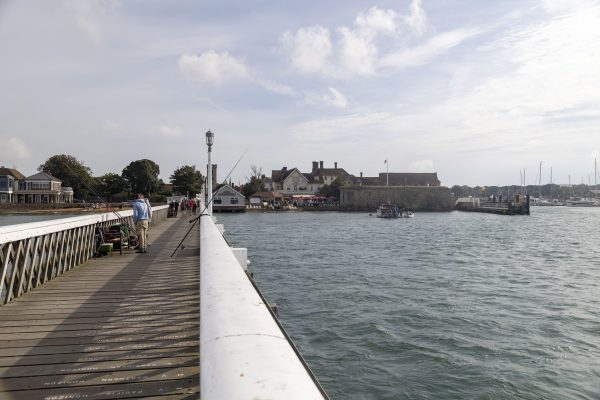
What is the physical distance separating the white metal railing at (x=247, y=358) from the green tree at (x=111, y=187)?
96101 mm

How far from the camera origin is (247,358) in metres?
1.52

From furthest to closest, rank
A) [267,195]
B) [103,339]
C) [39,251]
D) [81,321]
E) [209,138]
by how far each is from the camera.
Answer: [267,195]
[209,138]
[39,251]
[81,321]
[103,339]

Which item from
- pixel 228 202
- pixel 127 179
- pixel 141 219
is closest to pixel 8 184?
pixel 127 179

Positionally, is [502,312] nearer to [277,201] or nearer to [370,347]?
[370,347]

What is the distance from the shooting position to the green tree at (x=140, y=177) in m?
91.2

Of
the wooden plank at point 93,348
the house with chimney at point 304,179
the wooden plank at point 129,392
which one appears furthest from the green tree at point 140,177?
the wooden plank at point 129,392

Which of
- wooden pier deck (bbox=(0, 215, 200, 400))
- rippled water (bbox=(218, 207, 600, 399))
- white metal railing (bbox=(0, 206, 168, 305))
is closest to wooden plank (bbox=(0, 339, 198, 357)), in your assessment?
wooden pier deck (bbox=(0, 215, 200, 400))

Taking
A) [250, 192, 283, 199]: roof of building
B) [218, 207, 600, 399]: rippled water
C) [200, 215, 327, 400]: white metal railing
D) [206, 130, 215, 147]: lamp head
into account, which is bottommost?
[218, 207, 600, 399]: rippled water

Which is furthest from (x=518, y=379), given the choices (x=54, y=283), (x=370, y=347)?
(x=54, y=283)

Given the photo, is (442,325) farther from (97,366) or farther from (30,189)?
(30,189)

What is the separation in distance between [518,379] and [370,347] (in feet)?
9.60

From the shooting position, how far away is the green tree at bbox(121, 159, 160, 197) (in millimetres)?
91188

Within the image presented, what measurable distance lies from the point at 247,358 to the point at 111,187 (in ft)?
321

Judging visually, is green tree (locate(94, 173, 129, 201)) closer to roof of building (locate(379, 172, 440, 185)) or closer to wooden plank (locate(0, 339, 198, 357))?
roof of building (locate(379, 172, 440, 185))
